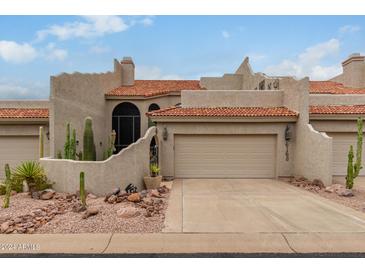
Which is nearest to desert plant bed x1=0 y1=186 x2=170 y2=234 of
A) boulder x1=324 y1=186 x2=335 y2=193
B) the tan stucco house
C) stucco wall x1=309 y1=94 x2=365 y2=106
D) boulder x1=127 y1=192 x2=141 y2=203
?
boulder x1=127 y1=192 x2=141 y2=203

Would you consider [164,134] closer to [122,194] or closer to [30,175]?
[122,194]

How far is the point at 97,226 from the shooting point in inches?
273

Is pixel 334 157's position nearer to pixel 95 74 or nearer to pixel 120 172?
pixel 120 172

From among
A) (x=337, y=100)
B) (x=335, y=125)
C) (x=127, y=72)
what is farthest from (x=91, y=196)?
(x=127, y=72)

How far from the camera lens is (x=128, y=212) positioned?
7.59m

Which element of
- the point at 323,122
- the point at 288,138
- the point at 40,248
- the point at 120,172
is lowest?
the point at 40,248

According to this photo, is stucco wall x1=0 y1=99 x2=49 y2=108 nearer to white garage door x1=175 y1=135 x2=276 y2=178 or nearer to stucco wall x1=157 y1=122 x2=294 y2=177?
stucco wall x1=157 y1=122 x2=294 y2=177

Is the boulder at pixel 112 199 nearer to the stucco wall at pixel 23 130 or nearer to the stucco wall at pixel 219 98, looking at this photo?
the stucco wall at pixel 23 130

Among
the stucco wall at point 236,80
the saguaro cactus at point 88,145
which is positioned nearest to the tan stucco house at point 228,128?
the saguaro cactus at point 88,145

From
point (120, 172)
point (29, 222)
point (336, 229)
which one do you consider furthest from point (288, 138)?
point (29, 222)

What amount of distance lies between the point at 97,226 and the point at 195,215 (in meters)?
2.85

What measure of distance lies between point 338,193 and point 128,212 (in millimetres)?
8517

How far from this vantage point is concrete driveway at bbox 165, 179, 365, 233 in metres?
7.02

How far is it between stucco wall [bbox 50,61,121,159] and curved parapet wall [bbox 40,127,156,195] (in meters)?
3.74
